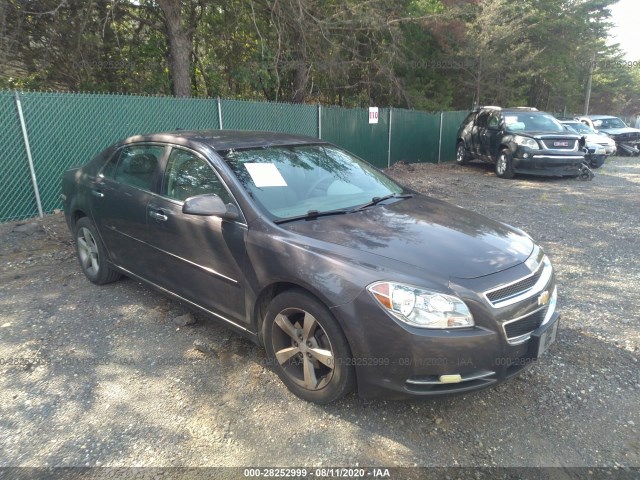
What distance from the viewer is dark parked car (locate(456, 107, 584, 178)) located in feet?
37.2

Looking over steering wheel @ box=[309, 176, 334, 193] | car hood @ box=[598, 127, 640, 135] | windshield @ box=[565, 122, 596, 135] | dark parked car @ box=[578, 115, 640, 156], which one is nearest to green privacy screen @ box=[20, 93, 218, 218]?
steering wheel @ box=[309, 176, 334, 193]

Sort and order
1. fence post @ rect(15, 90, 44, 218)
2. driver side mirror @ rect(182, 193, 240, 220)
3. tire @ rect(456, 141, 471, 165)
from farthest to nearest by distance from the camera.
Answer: tire @ rect(456, 141, 471, 165) < fence post @ rect(15, 90, 44, 218) < driver side mirror @ rect(182, 193, 240, 220)

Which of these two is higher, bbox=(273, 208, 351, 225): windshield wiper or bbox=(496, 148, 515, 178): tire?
bbox=(273, 208, 351, 225): windshield wiper

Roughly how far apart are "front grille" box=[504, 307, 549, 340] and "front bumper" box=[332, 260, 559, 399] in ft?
0.15

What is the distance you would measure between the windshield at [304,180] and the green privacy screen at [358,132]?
27.9 ft

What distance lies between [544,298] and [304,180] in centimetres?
185

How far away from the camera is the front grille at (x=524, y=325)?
247 centimetres

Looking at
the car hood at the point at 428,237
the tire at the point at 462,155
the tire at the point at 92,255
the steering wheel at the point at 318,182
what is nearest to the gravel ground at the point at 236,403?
the tire at the point at 92,255

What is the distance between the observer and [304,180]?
3451mm

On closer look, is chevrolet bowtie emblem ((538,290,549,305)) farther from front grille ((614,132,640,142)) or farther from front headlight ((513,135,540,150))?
front grille ((614,132,640,142))

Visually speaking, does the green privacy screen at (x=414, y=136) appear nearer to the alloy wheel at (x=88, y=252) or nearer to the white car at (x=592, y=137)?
the white car at (x=592, y=137)

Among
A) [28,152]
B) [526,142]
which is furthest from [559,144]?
[28,152]

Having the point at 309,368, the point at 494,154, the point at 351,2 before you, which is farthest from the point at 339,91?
the point at 309,368

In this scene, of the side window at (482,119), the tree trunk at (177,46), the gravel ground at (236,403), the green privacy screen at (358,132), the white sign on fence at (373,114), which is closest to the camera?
the gravel ground at (236,403)
